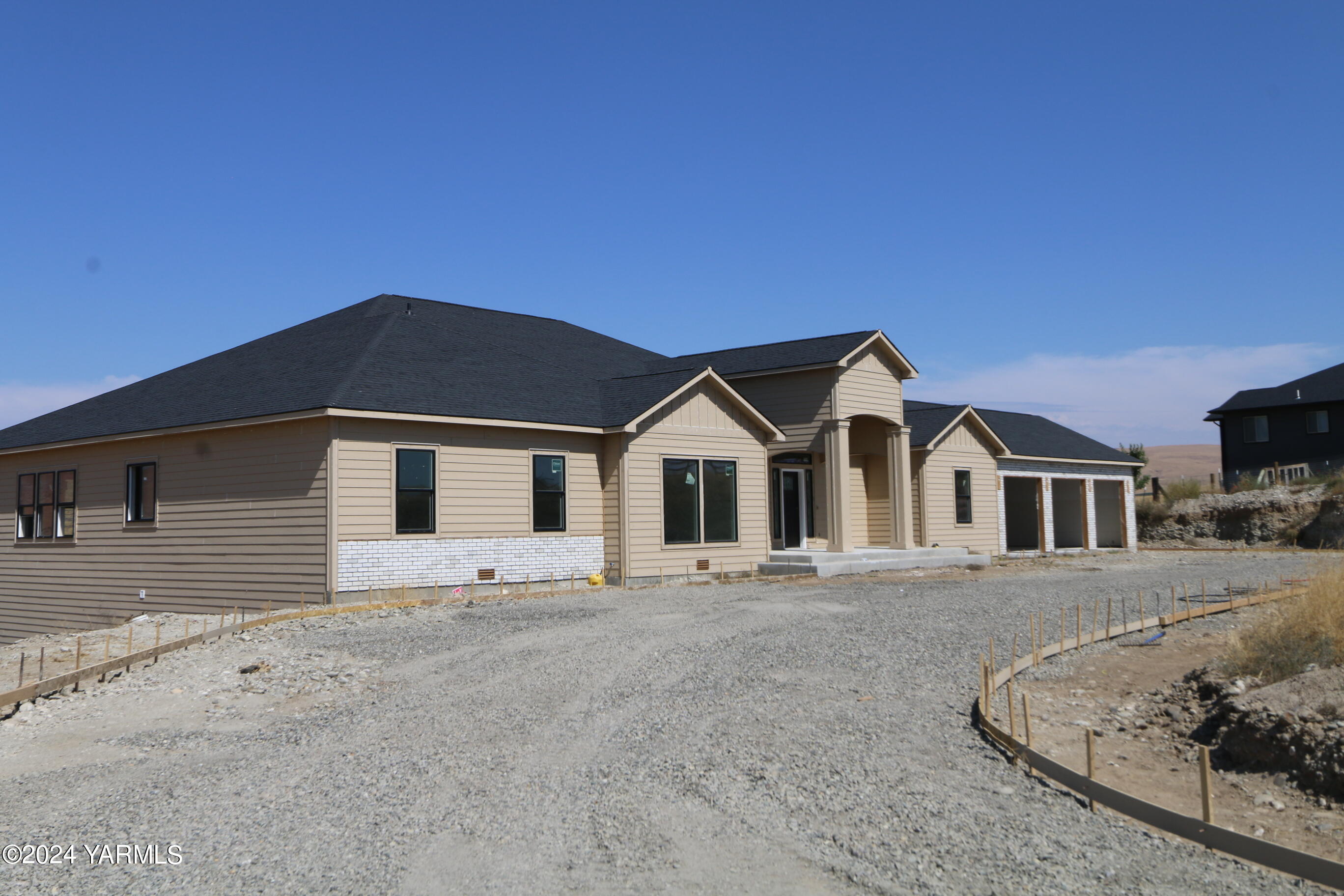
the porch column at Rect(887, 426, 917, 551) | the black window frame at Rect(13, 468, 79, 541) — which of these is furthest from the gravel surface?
the porch column at Rect(887, 426, 917, 551)

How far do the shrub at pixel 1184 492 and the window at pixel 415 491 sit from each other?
30837 millimetres

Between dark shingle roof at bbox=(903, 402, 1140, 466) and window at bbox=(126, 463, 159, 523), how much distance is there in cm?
1774

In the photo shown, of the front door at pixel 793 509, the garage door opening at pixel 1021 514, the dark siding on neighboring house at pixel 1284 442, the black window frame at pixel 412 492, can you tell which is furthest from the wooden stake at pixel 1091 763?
the dark siding on neighboring house at pixel 1284 442

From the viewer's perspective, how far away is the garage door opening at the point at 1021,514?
3544 centimetres

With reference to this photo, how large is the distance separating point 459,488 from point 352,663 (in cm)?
725

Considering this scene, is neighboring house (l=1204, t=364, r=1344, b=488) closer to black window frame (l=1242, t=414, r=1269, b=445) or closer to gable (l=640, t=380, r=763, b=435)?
black window frame (l=1242, t=414, r=1269, b=445)

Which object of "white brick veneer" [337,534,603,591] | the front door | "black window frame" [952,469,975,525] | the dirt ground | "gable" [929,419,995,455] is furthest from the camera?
"black window frame" [952,469,975,525]

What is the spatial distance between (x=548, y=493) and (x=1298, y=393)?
39217 mm

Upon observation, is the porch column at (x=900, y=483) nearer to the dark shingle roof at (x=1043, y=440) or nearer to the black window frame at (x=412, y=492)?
the dark shingle roof at (x=1043, y=440)

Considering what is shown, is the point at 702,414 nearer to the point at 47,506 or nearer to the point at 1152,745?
the point at 47,506

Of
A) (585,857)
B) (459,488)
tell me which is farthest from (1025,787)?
(459,488)

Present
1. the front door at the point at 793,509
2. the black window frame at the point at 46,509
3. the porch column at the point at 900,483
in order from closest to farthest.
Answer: the black window frame at the point at 46,509 < the front door at the point at 793,509 < the porch column at the point at 900,483

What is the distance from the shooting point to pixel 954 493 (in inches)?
1143

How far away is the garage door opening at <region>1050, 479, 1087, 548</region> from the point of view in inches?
1345
